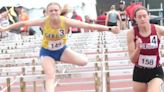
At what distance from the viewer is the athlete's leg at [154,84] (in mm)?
5754

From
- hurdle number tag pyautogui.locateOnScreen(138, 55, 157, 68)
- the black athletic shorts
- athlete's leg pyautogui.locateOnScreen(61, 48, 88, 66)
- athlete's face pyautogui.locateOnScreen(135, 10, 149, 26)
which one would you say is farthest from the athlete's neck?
athlete's leg pyautogui.locateOnScreen(61, 48, 88, 66)

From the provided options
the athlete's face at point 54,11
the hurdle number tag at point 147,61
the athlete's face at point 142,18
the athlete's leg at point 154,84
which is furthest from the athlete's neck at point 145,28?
the athlete's face at point 54,11

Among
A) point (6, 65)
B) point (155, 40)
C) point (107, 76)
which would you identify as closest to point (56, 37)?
point (107, 76)

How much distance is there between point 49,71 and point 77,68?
2.56 metres

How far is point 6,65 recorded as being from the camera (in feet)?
30.6

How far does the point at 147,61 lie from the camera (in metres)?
5.87

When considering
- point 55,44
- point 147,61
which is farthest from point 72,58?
point 147,61

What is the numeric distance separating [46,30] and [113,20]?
34.5ft

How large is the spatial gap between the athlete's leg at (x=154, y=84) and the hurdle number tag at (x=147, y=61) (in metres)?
0.19

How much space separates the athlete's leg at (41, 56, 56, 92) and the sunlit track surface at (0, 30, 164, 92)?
0.59 ft

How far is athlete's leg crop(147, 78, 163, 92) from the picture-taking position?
575 cm

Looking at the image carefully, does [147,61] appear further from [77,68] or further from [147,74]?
[77,68]

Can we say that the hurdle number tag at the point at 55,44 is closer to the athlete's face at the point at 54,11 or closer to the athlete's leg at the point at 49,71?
the athlete's leg at the point at 49,71

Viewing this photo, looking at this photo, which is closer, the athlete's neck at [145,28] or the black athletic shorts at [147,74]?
the athlete's neck at [145,28]
